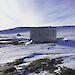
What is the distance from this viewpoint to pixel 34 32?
28.8 ft

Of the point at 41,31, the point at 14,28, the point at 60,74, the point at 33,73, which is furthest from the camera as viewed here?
the point at 14,28

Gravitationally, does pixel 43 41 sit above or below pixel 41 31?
below

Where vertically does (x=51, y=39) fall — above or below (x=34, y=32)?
below

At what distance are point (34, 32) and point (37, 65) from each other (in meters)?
5.52

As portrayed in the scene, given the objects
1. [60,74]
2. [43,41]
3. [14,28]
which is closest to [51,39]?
[43,41]

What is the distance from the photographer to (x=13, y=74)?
9.61ft

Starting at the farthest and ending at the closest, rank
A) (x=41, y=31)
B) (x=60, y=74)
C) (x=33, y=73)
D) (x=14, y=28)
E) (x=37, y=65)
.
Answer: (x=14, y=28), (x=41, y=31), (x=37, y=65), (x=33, y=73), (x=60, y=74)

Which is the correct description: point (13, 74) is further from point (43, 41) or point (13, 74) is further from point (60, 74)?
point (43, 41)

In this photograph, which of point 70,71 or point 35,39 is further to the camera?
point 35,39

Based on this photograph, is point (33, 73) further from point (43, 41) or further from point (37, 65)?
point (43, 41)

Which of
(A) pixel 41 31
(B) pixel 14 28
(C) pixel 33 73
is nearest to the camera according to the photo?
(C) pixel 33 73

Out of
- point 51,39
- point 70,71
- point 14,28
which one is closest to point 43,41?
point 51,39

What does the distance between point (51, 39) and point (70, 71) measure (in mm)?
5921

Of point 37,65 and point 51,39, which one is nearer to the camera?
point 37,65
